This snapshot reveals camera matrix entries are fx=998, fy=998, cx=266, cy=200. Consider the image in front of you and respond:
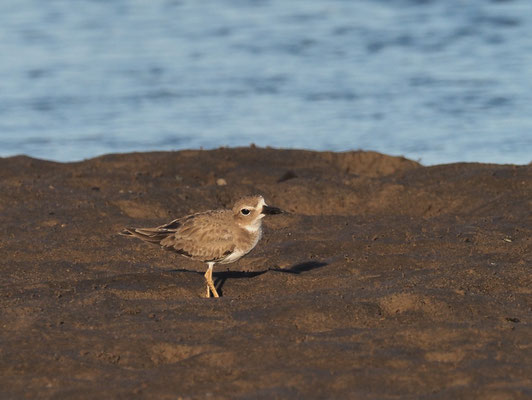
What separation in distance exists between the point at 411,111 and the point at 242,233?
11681 millimetres

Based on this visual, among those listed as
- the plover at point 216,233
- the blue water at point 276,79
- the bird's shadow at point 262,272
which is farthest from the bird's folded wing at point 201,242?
the blue water at point 276,79

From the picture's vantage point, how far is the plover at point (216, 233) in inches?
360

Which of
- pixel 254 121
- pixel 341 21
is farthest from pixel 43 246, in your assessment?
pixel 341 21

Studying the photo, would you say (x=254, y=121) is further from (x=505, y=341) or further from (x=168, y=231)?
(x=505, y=341)

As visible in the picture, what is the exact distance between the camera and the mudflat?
6461 millimetres

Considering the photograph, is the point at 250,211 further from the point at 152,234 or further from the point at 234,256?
the point at 152,234

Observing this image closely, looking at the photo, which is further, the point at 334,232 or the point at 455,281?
the point at 334,232

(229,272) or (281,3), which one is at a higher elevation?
(281,3)

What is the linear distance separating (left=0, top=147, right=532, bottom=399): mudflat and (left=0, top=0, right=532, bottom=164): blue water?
13.5ft

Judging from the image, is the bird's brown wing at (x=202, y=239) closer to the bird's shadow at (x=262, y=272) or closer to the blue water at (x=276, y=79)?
the bird's shadow at (x=262, y=272)

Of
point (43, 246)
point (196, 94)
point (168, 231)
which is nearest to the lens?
point (168, 231)

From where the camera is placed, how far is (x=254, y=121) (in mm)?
19734

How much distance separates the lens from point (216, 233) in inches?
362

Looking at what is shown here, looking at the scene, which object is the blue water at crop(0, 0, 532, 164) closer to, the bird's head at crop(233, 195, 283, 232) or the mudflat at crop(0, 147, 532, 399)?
the mudflat at crop(0, 147, 532, 399)
